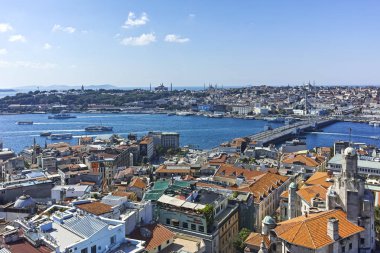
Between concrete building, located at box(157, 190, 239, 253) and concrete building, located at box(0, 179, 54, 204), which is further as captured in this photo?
concrete building, located at box(0, 179, 54, 204)

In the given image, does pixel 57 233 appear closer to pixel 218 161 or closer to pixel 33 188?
pixel 33 188

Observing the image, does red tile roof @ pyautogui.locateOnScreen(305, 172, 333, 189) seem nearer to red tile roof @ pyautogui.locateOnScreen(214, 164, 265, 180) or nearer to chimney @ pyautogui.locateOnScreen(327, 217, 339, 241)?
red tile roof @ pyautogui.locateOnScreen(214, 164, 265, 180)

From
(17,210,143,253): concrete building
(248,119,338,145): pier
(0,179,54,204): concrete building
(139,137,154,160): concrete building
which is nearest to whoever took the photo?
(17,210,143,253): concrete building

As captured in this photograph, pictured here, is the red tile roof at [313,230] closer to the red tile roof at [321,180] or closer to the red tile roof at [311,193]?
the red tile roof at [311,193]

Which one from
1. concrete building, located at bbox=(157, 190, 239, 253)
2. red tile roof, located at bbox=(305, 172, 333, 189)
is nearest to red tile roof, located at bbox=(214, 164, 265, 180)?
red tile roof, located at bbox=(305, 172, 333, 189)

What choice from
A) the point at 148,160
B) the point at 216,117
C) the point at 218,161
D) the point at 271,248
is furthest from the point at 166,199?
the point at 216,117

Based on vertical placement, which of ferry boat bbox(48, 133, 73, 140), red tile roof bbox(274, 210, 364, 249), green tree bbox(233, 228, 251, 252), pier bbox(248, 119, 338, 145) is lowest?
ferry boat bbox(48, 133, 73, 140)
